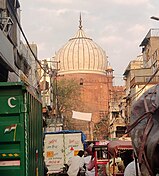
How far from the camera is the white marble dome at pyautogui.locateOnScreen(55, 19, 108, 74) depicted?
84012 millimetres

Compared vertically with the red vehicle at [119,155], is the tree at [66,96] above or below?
above

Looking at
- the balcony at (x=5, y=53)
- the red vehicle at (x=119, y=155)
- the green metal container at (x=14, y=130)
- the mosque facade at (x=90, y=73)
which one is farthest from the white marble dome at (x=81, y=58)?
the green metal container at (x=14, y=130)

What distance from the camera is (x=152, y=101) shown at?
4.02 meters

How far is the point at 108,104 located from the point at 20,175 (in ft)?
257

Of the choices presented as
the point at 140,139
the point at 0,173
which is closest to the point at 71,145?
the point at 0,173

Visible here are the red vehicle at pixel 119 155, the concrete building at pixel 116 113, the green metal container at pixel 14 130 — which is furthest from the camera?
the concrete building at pixel 116 113

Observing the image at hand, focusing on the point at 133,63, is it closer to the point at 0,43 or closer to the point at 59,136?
the point at 59,136

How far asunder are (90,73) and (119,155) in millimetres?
72667

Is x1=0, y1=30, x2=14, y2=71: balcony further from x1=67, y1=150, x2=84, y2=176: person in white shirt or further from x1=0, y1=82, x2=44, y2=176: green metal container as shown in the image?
x1=0, y1=82, x2=44, y2=176: green metal container

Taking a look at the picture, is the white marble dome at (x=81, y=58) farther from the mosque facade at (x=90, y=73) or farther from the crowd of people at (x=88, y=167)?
the crowd of people at (x=88, y=167)

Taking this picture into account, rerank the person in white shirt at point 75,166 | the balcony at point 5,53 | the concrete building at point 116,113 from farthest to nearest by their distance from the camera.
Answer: the concrete building at point 116,113
the balcony at point 5,53
the person in white shirt at point 75,166

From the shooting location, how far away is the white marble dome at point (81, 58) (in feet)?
276

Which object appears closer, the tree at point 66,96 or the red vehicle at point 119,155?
the red vehicle at point 119,155

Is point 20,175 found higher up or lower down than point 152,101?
lower down
